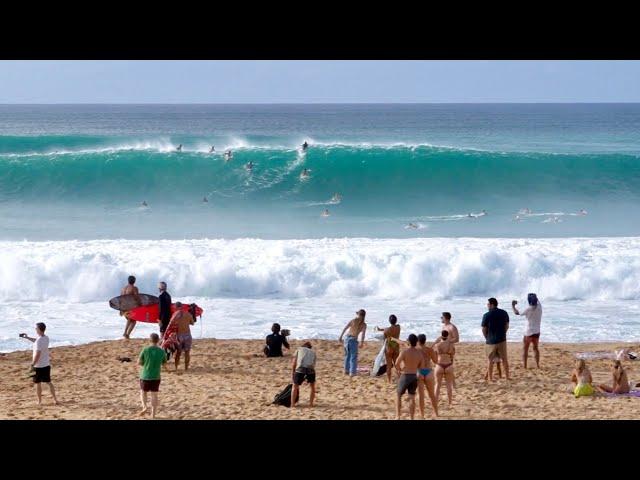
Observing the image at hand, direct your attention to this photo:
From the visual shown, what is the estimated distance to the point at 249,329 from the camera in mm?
13266

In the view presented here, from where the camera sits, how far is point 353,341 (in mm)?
10320

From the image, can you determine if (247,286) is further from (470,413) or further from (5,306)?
(470,413)

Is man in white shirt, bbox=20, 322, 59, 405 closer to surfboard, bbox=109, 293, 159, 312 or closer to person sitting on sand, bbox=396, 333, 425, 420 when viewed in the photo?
surfboard, bbox=109, 293, 159, 312

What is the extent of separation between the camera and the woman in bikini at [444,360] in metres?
8.94

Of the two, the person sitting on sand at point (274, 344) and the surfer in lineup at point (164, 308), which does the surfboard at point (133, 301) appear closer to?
the surfer in lineup at point (164, 308)

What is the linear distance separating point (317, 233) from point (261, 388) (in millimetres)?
13328

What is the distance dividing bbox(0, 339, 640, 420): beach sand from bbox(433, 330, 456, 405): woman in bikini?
10.1 inches

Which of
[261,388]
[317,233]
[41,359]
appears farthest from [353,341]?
[317,233]

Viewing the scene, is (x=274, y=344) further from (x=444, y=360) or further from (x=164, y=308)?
(x=444, y=360)

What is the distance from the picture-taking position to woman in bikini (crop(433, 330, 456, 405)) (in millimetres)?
8938

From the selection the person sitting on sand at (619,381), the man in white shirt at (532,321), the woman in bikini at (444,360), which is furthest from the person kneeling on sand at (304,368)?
the person sitting on sand at (619,381)

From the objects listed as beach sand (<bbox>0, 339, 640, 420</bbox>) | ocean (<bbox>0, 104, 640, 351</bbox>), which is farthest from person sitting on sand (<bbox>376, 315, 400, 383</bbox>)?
ocean (<bbox>0, 104, 640, 351</bbox>)
